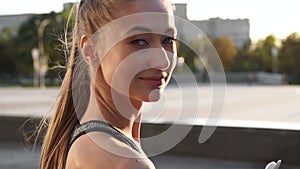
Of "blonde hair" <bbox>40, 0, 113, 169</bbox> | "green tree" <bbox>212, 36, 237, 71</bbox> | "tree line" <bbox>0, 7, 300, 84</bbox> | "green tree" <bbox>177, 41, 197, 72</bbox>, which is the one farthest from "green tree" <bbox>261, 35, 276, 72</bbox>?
"blonde hair" <bbox>40, 0, 113, 169</bbox>

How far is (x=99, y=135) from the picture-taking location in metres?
0.89

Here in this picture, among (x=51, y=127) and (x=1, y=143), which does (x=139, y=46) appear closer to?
(x=51, y=127)

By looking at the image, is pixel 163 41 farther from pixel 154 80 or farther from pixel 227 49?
pixel 227 49

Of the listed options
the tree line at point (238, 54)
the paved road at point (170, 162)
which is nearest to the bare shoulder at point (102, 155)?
the paved road at point (170, 162)

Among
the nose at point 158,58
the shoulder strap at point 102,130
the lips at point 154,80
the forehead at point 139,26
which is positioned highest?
the forehead at point 139,26

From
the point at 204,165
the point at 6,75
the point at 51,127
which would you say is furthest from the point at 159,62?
the point at 6,75

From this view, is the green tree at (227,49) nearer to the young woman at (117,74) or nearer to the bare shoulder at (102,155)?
the young woman at (117,74)

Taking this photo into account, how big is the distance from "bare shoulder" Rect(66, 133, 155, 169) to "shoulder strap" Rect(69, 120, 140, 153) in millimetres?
18

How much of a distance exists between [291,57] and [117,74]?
4982 cm

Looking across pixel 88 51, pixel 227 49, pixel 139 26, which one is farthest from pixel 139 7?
pixel 227 49

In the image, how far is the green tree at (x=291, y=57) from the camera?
4794 cm

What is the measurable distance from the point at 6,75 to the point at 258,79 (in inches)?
1223

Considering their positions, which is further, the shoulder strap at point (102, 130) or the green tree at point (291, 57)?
the green tree at point (291, 57)

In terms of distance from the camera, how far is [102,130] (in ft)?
2.99
